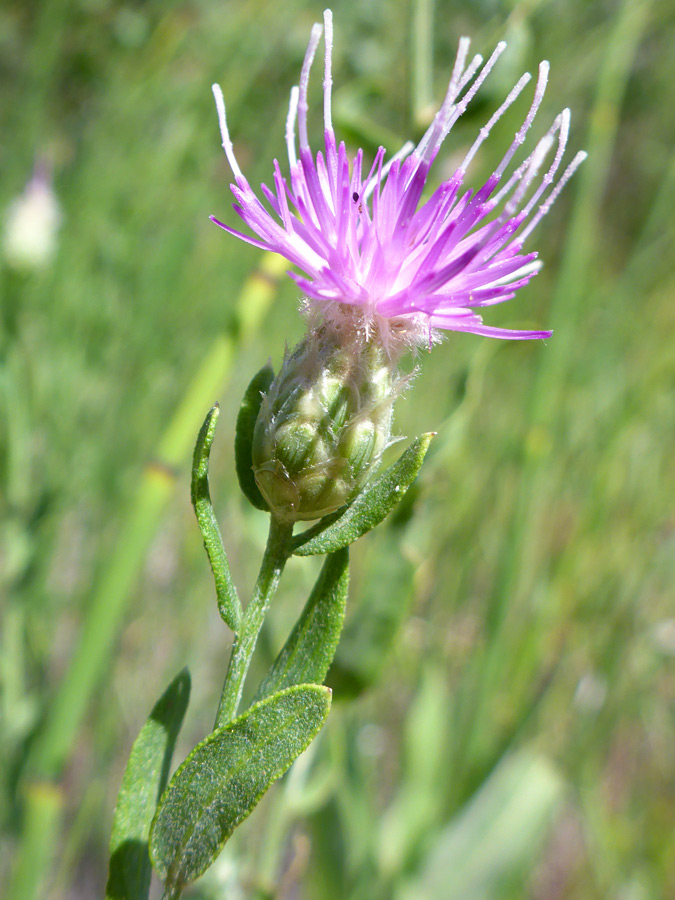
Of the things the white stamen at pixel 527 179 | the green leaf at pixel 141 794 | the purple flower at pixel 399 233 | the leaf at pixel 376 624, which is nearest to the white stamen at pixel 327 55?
the purple flower at pixel 399 233

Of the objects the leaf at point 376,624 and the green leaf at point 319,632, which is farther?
the leaf at point 376,624

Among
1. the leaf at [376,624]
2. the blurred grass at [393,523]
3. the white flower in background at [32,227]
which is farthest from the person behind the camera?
the white flower in background at [32,227]

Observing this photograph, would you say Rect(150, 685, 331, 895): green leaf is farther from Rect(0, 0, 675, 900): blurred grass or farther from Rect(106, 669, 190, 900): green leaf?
Rect(0, 0, 675, 900): blurred grass

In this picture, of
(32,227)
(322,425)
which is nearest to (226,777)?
(322,425)

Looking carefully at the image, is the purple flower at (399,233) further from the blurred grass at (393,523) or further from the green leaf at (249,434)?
the blurred grass at (393,523)

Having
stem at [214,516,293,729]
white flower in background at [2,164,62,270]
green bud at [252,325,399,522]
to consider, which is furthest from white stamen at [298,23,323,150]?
white flower in background at [2,164,62,270]

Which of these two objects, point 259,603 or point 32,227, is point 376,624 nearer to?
point 259,603
